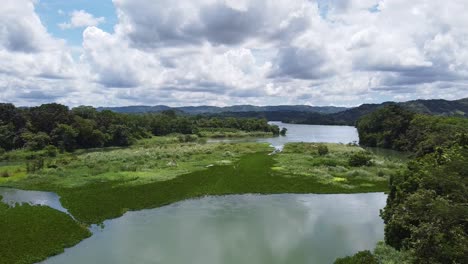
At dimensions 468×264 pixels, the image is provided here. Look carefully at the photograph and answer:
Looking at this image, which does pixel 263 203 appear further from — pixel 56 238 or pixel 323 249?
pixel 56 238

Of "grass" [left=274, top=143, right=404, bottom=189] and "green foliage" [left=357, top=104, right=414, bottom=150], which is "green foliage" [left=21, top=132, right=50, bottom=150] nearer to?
"grass" [left=274, top=143, right=404, bottom=189]

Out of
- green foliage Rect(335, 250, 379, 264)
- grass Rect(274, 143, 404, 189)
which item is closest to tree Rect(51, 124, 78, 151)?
grass Rect(274, 143, 404, 189)

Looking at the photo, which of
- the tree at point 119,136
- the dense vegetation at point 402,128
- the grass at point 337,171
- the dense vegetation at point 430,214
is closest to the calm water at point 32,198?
the dense vegetation at point 430,214

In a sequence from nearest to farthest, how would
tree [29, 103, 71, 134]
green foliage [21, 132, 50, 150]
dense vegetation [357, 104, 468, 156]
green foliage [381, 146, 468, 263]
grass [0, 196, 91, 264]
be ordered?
green foliage [381, 146, 468, 263] < grass [0, 196, 91, 264] < dense vegetation [357, 104, 468, 156] < green foliage [21, 132, 50, 150] < tree [29, 103, 71, 134]

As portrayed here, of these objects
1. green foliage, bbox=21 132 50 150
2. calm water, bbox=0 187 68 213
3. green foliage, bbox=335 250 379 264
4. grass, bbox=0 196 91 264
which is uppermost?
green foliage, bbox=21 132 50 150

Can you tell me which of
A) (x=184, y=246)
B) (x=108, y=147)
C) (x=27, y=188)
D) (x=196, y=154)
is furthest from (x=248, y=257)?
(x=108, y=147)

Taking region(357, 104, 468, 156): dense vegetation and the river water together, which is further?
region(357, 104, 468, 156): dense vegetation
